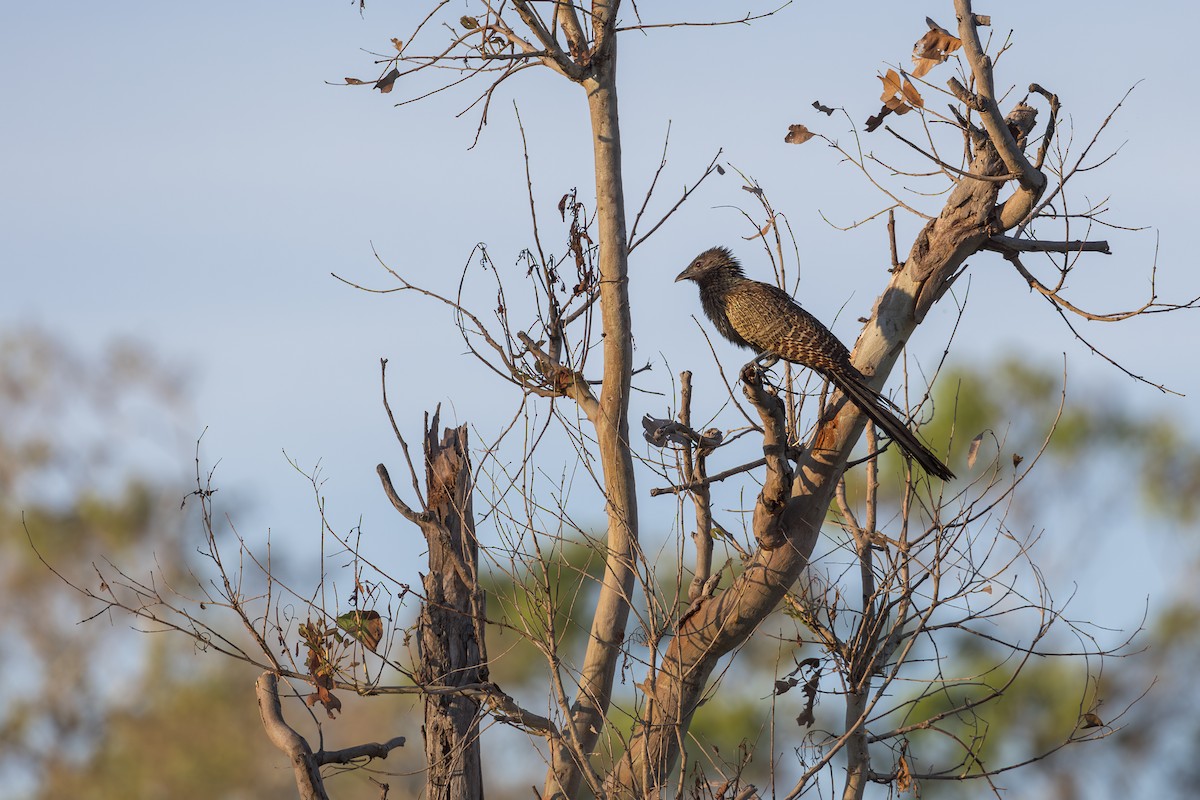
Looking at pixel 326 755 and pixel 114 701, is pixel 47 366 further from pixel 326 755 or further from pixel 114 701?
pixel 326 755

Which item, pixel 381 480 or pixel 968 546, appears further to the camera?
pixel 381 480

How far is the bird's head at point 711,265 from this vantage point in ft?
26.6

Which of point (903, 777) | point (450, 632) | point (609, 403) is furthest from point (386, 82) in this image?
point (903, 777)

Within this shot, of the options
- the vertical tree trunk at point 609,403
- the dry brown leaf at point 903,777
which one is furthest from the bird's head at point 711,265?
the dry brown leaf at point 903,777

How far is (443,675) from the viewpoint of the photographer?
250 inches

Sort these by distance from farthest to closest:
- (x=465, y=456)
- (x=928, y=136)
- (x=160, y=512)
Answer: (x=160, y=512)
(x=465, y=456)
(x=928, y=136)

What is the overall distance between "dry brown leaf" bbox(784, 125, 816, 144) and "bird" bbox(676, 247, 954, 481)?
108cm

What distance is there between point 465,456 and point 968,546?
262 cm

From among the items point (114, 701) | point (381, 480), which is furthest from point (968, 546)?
point (114, 701)

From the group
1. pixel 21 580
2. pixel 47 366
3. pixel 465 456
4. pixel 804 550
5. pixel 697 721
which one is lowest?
pixel 804 550

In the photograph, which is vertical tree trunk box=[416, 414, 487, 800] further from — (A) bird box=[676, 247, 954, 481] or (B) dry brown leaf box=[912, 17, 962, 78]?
(B) dry brown leaf box=[912, 17, 962, 78]

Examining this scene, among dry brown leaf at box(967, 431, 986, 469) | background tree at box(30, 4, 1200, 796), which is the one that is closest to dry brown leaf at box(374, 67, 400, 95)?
background tree at box(30, 4, 1200, 796)

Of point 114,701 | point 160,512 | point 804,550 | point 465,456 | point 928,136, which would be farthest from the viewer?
point 160,512

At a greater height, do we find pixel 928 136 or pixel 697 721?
pixel 697 721
